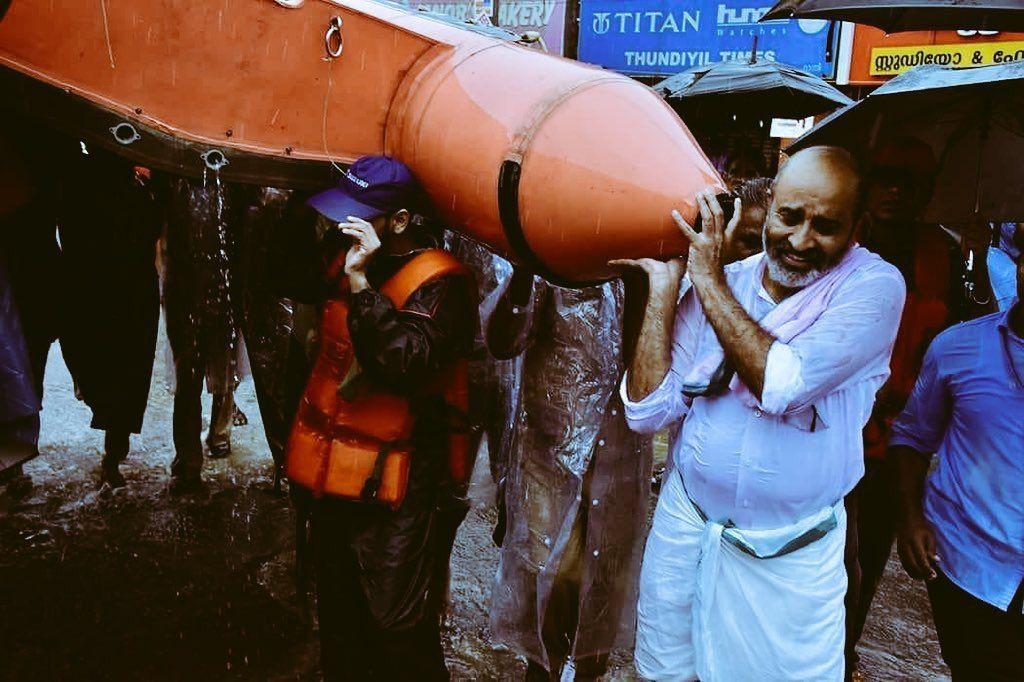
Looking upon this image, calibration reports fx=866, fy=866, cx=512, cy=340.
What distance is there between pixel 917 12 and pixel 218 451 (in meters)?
4.01

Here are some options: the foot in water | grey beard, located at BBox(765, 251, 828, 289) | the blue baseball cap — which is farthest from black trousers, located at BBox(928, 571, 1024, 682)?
the foot in water

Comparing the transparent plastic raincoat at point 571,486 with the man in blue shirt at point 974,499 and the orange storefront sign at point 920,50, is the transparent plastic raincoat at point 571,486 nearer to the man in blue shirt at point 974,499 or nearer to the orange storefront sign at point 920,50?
the man in blue shirt at point 974,499

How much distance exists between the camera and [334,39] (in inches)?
88.7

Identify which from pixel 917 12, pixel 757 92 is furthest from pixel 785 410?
pixel 757 92

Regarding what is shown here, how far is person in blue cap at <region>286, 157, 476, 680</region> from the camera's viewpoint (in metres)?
2.21

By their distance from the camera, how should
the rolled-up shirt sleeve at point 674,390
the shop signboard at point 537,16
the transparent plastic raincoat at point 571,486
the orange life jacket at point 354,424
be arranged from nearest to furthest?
the rolled-up shirt sleeve at point 674,390 < the orange life jacket at point 354,424 < the transparent plastic raincoat at point 571,486 < the shop signboard at point 537,16

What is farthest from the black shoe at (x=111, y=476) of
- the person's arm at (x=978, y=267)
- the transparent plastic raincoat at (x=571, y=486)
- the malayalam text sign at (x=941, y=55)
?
the malayalam text sign at (x=941, y=55)

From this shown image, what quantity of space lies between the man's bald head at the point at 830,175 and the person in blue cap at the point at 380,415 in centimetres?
91

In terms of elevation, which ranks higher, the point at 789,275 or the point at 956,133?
the point at 956,133

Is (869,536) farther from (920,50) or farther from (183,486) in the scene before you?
(920,50)

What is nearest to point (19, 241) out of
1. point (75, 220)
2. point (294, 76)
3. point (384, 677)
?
point (75, 220)

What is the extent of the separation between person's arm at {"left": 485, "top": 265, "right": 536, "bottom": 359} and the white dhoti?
68cm

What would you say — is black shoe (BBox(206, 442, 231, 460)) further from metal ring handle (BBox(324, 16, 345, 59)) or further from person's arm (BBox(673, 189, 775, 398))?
person's arm (BBox(673, 189, 775, 398))

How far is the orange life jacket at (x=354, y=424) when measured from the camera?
232 cm
